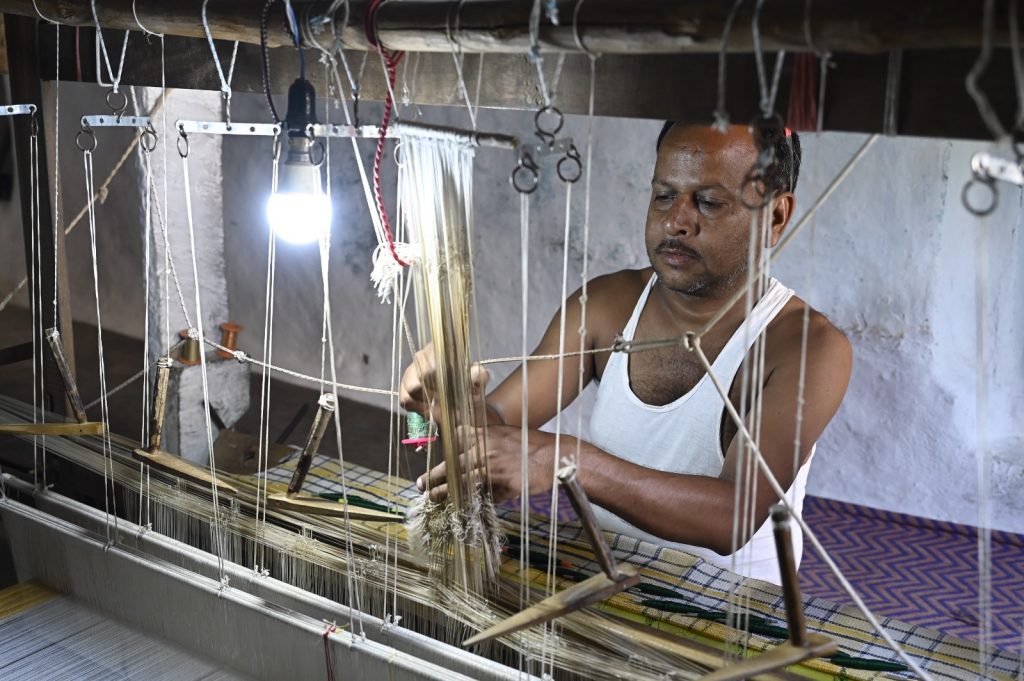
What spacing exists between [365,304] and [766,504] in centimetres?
416

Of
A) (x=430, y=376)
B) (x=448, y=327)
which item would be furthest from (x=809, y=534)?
(x=430, y=376)

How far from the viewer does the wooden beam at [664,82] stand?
53.7 inches

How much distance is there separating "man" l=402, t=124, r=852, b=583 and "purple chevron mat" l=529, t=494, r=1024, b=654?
4.92 feet

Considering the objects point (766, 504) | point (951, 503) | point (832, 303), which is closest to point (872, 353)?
point (832, 303)

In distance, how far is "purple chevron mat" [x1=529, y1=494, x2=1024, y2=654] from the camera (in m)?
3.85

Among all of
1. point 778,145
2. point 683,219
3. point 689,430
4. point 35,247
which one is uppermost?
point 778,145

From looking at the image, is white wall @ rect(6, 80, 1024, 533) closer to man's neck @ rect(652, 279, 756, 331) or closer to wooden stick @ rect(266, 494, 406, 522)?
man's neck @ rect(652, 279, 756, 331)

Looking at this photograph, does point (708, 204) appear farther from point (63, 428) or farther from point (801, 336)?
point (63, 428)

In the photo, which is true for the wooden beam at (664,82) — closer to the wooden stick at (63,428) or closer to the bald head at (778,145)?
the bald head at (778,145)

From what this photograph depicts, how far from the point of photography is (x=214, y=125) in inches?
87.9

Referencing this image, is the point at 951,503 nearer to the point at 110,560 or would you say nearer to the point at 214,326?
the point at 214,326

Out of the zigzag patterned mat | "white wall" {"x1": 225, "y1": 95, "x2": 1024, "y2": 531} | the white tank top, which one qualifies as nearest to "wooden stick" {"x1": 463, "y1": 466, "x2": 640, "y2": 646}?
the white tank top

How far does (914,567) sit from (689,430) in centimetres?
222

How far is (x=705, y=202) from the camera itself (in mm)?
2264
